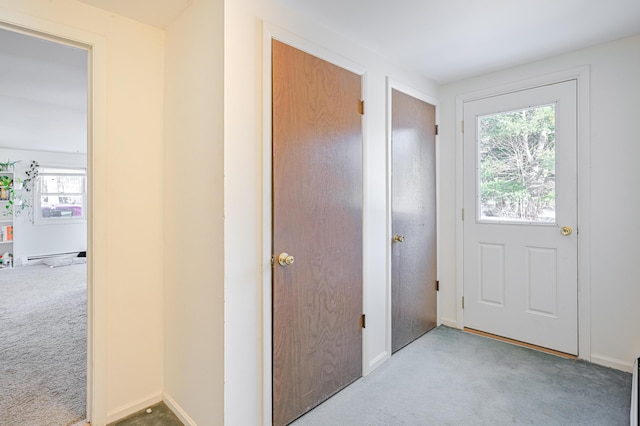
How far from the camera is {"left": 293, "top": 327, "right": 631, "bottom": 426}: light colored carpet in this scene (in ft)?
5.94

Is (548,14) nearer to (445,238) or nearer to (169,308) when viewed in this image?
(445,238)

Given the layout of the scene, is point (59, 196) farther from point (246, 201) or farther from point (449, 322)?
point (449, 322)

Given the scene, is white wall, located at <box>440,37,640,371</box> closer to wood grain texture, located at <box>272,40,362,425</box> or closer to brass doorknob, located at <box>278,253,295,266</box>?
wood grain texture, located at <box>272,40,362,425</box>

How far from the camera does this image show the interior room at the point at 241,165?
1.58 metres

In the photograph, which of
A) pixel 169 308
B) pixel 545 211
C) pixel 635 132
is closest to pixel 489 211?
pixel 545 211

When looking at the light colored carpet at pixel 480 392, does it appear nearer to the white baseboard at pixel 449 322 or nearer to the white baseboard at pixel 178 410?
the white baseboard at pixel 449 322

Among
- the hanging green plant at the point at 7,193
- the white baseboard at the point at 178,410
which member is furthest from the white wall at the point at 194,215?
the hanging green plant at the point at 7,193

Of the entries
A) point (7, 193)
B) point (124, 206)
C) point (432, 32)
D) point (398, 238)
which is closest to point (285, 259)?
point (124, 206)

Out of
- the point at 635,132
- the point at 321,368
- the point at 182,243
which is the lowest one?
the point at 321,368

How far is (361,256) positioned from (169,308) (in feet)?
4.07

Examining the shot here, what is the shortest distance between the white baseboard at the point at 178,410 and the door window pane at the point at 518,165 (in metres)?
2.64

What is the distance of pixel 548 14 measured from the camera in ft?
6.27

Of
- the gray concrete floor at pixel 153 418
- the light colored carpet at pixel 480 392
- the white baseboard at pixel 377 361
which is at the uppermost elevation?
the white baseboard at pixel 377 361

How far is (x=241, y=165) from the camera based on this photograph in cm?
158
